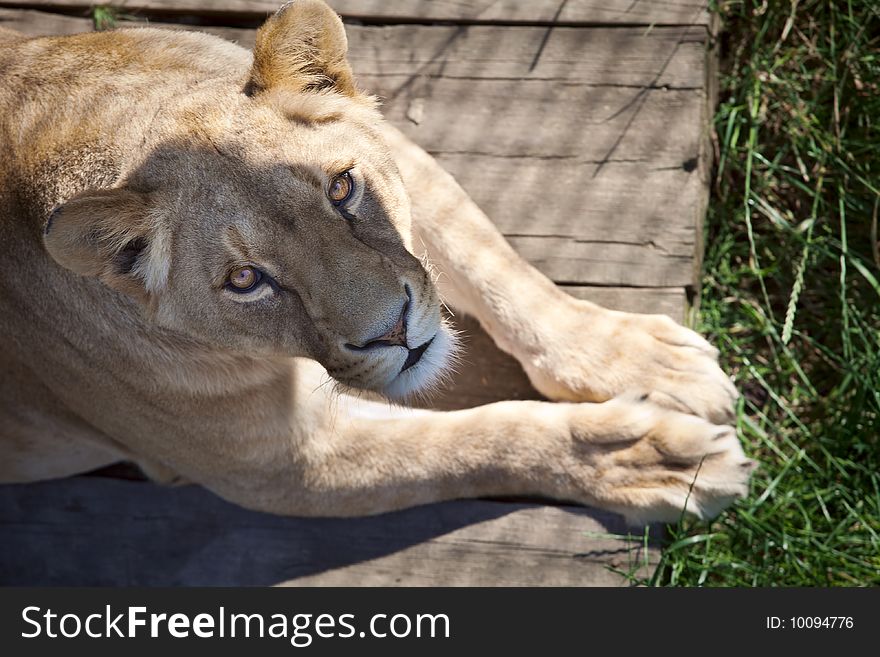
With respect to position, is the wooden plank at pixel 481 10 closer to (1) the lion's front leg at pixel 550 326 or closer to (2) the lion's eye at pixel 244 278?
(1) the lion's front leg at pixel 550 326

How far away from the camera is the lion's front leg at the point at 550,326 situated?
2.58 meters

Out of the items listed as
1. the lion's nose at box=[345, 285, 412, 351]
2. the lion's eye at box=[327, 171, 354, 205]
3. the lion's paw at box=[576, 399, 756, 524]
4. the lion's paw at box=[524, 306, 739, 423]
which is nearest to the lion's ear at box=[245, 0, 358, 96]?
the lion's eye at box=[327, 171, 354, 205]

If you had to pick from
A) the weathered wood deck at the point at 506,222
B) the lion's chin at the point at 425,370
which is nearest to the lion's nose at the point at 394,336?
the lion's chin at the point at 425,370

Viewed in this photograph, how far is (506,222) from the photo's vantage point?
2.89 meters

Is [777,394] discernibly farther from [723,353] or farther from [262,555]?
[262,555]

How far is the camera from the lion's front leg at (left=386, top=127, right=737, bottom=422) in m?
2.58

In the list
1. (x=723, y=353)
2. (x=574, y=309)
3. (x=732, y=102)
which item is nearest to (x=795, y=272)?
(x=723, y=353)

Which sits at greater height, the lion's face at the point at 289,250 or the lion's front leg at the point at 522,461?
the lion's face at the point at 289,250

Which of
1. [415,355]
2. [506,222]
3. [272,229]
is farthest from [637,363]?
[272,229]

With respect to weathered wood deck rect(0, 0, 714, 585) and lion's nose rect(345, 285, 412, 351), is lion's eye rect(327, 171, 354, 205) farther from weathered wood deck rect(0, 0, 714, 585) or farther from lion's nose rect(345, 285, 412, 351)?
weathered wood deck rect(0, 0, 714, 585)

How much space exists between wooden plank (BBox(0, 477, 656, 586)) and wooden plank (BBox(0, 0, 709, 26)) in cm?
153

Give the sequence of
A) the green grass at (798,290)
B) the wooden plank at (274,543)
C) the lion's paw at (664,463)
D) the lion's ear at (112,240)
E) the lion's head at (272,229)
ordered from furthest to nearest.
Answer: the green grass at (798,290) < the wooden plank at (274,543) < the lion's paw at (664,463) < the lion's head at (272,229) < the lion's ear at (112,240)

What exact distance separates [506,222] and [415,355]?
2.85 feet

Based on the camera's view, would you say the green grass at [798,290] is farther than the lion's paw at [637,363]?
Yes
